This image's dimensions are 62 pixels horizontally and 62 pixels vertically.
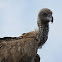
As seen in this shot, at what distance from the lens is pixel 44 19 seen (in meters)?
30.2

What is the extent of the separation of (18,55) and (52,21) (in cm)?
252

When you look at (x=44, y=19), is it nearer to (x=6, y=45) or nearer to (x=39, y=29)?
(x=39, y=29)

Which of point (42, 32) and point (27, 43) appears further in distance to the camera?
point (42, 32)

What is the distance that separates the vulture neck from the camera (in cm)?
3009

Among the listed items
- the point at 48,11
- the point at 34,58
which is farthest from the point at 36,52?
the point at 48,11

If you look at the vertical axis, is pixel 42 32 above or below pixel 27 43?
above

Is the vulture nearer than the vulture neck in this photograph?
Yes

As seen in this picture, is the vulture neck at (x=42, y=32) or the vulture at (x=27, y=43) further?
the vulture neck at (x=42, y=32)

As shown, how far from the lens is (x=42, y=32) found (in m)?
30.2

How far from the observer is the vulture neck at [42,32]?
30094mm

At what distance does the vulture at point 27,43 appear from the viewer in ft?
95.7

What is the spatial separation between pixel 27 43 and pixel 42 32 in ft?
3.92

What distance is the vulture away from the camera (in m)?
29.2

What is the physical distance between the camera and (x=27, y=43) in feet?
96.7
